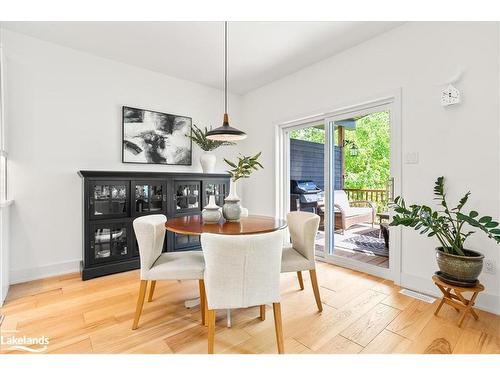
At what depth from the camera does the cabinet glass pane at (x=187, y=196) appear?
3402 mm

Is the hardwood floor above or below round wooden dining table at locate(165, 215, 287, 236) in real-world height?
below

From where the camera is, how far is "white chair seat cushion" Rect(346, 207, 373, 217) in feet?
10.4

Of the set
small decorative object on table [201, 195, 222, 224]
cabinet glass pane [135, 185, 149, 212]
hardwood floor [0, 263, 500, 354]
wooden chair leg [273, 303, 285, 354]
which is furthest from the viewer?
cabinet glass pane [135, 185, 149, 212]

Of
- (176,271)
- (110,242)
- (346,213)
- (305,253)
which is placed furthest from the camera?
(346,213)

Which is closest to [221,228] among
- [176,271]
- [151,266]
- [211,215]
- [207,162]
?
[211,215]

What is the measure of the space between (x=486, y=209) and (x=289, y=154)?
2.40m

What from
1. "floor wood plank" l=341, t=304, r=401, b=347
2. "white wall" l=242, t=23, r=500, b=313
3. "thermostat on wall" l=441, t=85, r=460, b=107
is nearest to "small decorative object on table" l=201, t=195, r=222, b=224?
"floor wood plank" l=341, t=304, r=401, b=347

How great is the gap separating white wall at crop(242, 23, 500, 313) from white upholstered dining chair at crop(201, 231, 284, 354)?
1764 millimetres

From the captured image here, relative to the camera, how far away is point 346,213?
10.8ft

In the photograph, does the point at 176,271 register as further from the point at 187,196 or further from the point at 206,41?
the point at 206,41

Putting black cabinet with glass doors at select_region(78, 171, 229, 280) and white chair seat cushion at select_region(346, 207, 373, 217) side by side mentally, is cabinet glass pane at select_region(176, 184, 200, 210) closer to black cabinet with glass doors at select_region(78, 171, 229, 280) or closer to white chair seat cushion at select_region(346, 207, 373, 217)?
black cabinet with glass doors at select_region(78, 171, 229, 280)

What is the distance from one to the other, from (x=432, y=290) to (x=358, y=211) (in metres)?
1.17

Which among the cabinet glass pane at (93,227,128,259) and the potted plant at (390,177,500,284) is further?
the cabinet glass pane at (93,227,128,259)

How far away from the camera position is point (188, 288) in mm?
2490
